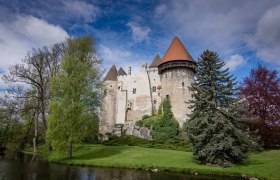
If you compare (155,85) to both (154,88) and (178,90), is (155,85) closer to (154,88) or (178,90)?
(154,88)

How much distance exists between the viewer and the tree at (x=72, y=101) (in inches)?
787

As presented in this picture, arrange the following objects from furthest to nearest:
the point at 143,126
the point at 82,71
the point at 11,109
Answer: the point at 143,126
the point at 11,109
the point at 82,71

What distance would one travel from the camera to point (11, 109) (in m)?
25.5

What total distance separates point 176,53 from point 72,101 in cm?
2222

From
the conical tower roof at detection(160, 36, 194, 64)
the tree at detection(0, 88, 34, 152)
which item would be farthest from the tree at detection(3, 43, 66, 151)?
the conical tower roof at detection(160, 36, 194, 64)

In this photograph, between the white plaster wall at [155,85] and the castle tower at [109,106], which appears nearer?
the white plaster wall at [155,85]

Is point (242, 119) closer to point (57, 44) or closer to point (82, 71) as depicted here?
point (82, 71)

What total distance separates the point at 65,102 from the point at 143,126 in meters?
19.8

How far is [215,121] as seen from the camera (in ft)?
52.1

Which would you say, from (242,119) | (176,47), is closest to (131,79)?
(176,47)

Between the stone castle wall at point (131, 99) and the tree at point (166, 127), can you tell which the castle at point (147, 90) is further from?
the tree at point (166, 127)

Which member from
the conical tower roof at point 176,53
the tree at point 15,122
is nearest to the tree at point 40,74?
the tree at point 15,122

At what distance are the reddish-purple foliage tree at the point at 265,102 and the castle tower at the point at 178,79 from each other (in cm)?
1342

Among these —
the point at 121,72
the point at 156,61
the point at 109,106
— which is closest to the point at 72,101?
the point at 109,106
